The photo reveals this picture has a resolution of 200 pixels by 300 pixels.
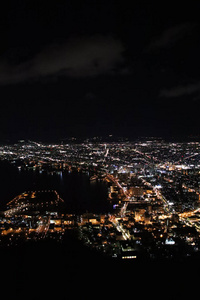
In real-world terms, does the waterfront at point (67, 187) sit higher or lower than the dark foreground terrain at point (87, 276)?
lower

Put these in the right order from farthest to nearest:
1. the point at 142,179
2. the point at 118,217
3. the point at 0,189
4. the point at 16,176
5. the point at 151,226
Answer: the point at 16,176 < the point at 142,179 < the point at 0,189 < the point at 118,217 < the point at 151,226

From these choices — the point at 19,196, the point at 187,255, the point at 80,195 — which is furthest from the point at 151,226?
the point at 19,196

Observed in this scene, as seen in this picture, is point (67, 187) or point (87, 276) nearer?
point (87, 276)

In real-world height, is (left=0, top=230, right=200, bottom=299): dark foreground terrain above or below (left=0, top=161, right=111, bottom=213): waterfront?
above

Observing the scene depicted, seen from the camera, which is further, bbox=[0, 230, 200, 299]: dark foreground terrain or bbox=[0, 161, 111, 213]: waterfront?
bbox=[0, 161, 111, 213]: waterfront

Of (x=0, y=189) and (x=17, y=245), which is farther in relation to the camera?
(x=0, y=189)

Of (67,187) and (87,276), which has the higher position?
(87,276)

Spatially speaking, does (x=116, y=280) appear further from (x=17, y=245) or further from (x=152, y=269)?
(x=17, y=245)

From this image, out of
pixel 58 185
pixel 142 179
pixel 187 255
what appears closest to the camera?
pixel 187 255
